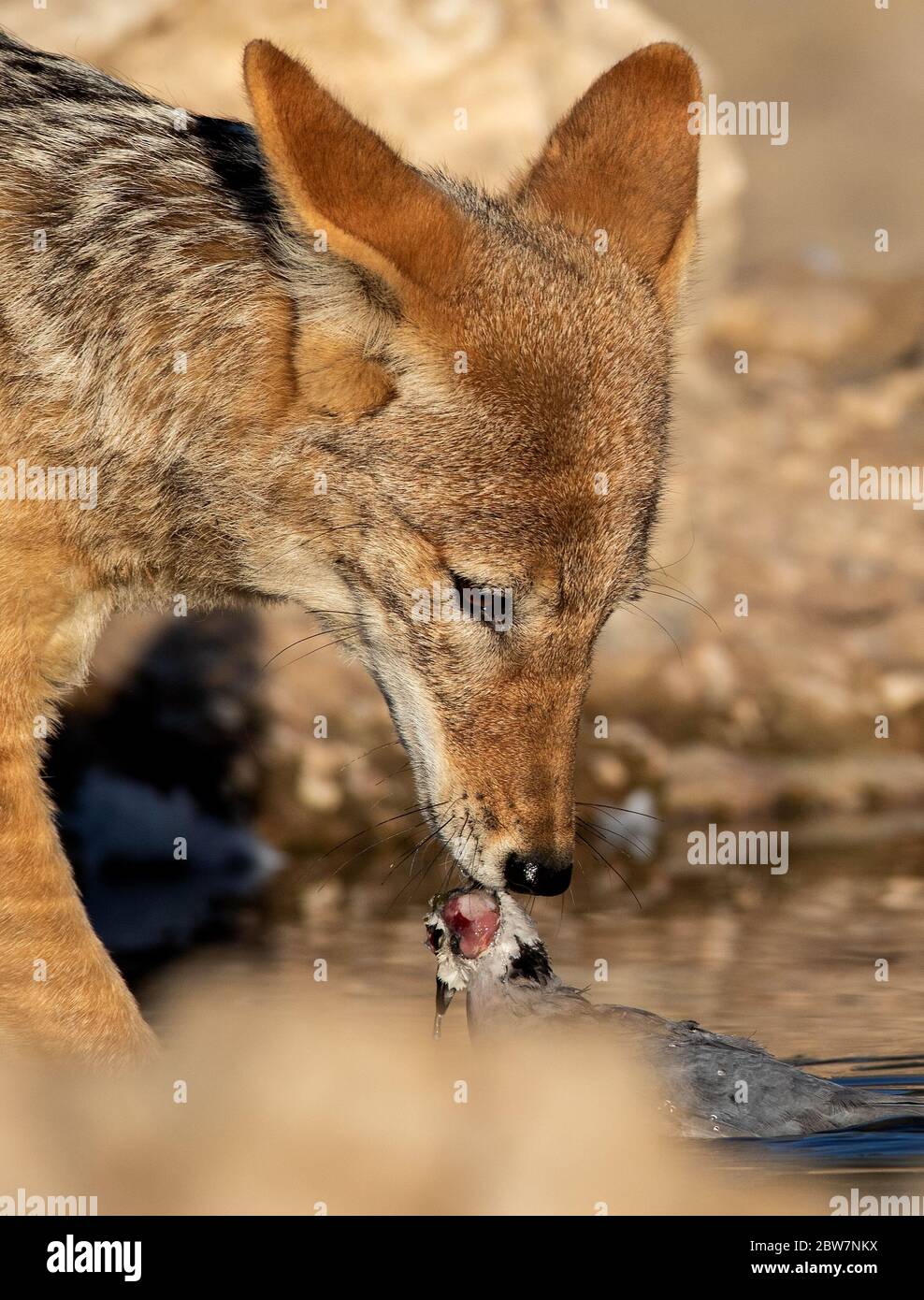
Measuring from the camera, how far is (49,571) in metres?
5.57

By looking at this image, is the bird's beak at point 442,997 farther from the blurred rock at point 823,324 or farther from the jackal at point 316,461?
the blurred rock at point 823,324

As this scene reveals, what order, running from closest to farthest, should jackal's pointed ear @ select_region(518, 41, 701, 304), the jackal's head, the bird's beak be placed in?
the jackal's head < jackal's pointed ear @ select_region(518, 41, 701, 304) < the bird's beak

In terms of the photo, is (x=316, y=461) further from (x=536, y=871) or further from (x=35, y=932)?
(x=35, y=932)

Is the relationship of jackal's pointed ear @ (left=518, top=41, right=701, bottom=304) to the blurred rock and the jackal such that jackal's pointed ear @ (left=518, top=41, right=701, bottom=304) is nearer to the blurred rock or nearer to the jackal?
the jackal

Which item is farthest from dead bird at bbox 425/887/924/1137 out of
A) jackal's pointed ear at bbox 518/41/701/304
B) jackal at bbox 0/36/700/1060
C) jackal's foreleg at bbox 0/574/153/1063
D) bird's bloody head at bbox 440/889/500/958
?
jackal's pointed ear at bbox 518/41/701/304

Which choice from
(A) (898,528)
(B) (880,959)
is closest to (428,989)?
(B) (880,959)

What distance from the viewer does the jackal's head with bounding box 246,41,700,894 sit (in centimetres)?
538

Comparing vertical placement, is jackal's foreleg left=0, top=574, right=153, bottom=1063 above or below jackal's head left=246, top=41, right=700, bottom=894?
below

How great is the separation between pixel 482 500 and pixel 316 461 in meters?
0.53

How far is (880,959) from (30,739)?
398cm

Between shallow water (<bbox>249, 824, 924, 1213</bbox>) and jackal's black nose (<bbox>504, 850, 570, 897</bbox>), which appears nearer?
jackal's black nose (<bbox>504, 850, 570, 897</bbox>)

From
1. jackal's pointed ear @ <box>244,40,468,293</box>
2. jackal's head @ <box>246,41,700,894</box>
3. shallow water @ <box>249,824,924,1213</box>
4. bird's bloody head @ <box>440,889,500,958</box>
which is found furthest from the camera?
bird's bloody head @ <box>440,889,500,958</box>

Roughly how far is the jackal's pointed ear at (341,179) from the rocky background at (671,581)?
4.00m

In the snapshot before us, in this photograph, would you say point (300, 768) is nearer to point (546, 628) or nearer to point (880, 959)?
point (880, 959)
